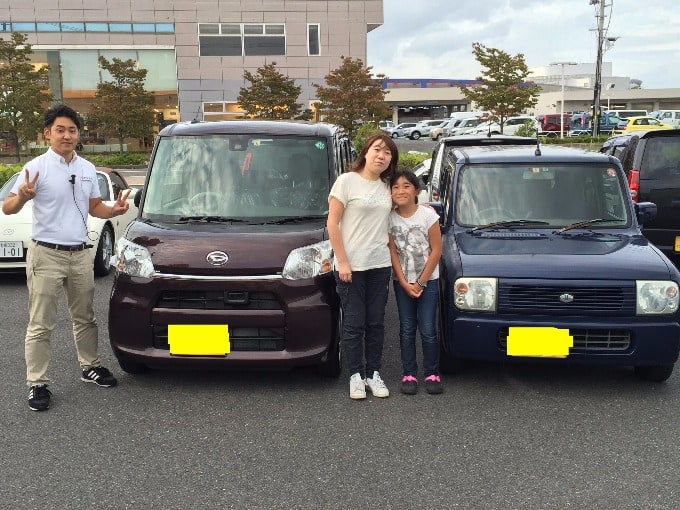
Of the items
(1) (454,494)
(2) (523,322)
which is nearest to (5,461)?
(1) (454,494)

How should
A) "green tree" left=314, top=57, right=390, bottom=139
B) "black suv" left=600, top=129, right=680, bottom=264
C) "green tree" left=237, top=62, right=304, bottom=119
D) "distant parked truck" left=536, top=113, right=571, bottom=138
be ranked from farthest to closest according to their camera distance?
"distant parked truck" left=536, top=113, right=571, bottom=138 < "green tree" left=237, top=62, right=304, bottom=119 < "green tree" left=314, top=57, right=390, bottom=139 < "black suv" left=600, top=129, right=680, bottom=264

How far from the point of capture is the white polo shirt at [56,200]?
401 centimetres

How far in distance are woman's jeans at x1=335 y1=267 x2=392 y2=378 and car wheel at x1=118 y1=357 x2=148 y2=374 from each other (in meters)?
1.48

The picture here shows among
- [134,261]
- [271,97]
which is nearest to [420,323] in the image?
[134,261]

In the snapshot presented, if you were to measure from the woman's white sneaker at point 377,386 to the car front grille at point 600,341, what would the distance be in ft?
2.90

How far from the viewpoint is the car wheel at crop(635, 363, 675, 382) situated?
4.30 m

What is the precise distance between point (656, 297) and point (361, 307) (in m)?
1.89

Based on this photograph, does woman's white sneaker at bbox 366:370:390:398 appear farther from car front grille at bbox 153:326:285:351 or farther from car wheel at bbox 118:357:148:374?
car wheel at bbox 118:357:148:374

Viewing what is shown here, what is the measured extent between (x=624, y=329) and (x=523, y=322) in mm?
642

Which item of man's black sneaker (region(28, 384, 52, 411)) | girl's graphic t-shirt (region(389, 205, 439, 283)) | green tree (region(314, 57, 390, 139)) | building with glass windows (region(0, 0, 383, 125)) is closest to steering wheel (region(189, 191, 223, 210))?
girl's graphic t-shirt (region(389, 205, 439, 283))

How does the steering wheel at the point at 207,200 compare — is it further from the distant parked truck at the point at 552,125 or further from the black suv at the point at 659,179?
the distant parked truck at the point at 552,125

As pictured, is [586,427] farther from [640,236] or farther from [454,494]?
[640,236]

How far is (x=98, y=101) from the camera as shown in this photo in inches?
1216

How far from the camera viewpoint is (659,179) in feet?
24.4
